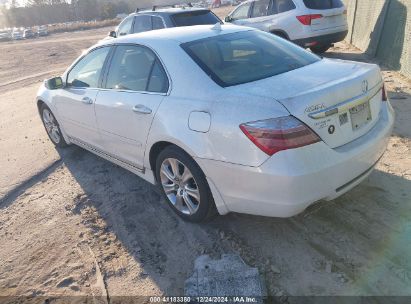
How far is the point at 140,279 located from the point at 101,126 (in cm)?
193

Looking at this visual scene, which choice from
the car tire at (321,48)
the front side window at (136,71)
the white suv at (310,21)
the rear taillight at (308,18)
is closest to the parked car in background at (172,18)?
the white suv at (310,21)

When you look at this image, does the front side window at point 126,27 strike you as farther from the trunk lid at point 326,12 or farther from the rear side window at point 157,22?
the trunk lid at point 326,12

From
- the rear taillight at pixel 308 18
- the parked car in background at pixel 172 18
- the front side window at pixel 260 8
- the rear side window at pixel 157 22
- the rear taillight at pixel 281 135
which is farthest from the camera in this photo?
the front side window at pixel 260 8

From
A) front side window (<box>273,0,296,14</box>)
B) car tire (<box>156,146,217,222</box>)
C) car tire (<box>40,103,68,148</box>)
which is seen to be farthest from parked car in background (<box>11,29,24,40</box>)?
car tire (<box>156,146,217,222</box>)

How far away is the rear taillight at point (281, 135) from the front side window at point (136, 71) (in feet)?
3.81

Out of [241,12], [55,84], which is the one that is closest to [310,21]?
[241,12]

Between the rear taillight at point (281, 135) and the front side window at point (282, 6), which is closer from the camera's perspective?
the rear taillight at point (281, 135)

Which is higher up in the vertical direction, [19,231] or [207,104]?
[207,104]

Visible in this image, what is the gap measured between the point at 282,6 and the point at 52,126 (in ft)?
22.4

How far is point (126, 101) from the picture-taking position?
3893 mm

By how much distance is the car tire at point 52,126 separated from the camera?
578cm

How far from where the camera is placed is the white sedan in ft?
8.96

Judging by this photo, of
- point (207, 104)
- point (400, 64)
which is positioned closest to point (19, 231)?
point (207, 104)

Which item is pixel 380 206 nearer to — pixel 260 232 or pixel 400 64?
pixel 260 232
